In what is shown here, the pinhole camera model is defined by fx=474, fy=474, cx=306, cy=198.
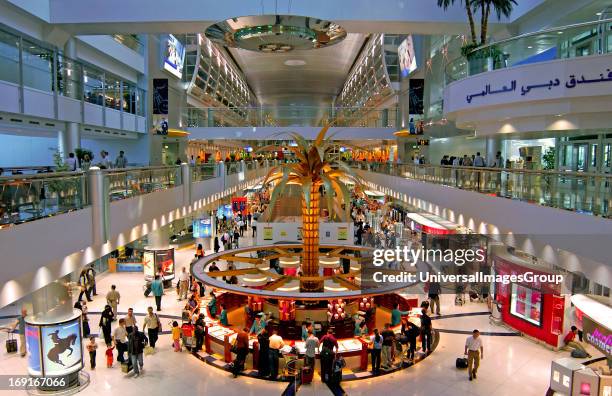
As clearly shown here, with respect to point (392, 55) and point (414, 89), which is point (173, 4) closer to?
point (414, 89)

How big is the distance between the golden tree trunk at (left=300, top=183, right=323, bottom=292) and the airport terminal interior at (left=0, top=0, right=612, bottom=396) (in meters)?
0.06

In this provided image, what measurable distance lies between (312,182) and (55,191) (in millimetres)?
5873

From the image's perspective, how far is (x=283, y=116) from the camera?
34.9 meters

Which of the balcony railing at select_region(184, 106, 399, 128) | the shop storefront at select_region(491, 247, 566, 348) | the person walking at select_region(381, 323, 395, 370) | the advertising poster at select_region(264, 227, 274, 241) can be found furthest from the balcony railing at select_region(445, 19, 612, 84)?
the balcony railing at select_region(184, 106, 399, 128)

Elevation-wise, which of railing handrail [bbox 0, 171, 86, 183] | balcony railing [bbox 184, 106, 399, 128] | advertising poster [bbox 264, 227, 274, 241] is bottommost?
advertising poster [bbox 264, 227, 274, 241]

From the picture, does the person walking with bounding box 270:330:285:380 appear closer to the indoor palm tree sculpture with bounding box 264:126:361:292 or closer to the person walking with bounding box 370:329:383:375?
the indoor palm tree sculpture with bounding box 264:126:361:292

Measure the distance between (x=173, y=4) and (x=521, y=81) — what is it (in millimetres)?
13341

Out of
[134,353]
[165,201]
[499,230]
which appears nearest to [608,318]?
[499,230]

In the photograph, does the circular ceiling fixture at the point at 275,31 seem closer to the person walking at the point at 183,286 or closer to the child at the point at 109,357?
the person walking at the point at 183,286

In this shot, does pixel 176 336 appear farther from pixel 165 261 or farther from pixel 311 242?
pixel 165 261

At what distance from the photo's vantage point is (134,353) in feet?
35.1

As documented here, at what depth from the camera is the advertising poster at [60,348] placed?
31.8ft

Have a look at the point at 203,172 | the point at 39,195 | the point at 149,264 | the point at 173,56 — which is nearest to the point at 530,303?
the point at 39,195

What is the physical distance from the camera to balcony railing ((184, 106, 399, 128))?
3469 cm
